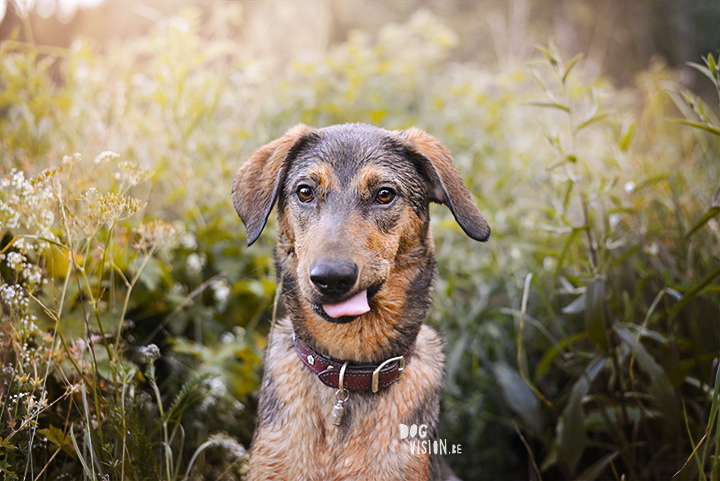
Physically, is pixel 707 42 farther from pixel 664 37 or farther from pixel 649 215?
pixel 649 215

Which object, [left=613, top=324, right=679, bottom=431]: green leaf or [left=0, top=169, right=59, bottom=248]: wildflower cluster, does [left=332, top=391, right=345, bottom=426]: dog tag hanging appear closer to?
[left=0, top=169, right=59, bottom=248]: wildflower cluster

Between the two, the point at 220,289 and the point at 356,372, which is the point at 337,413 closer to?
the point at 356,372

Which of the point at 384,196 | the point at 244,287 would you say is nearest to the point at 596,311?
the point at 384,196

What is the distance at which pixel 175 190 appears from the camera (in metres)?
3.63

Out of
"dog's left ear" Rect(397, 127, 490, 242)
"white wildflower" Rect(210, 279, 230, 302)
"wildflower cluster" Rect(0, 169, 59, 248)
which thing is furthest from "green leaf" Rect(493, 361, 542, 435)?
"wildflower cluster" Rect(0, 169, 59, 248)

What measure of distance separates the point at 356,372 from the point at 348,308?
39 cm

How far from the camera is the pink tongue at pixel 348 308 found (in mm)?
1767

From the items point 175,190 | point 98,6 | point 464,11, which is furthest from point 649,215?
point 464,11

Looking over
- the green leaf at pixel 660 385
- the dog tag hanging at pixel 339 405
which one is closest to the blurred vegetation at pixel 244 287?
the green leaf at pixel 660 385

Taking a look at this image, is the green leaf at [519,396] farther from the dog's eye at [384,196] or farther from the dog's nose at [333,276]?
the dog's nose at [333,276]

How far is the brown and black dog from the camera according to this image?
1.91 metres

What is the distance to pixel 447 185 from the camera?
7.23 feet

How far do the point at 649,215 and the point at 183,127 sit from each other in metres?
3.93

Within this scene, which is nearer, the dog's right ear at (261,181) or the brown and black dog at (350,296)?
the brown and black dog at (350,296)
